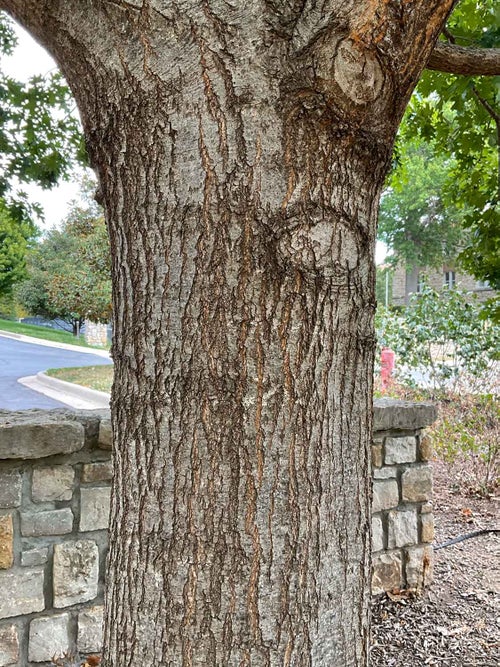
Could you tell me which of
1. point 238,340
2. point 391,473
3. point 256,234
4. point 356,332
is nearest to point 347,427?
point 356,332

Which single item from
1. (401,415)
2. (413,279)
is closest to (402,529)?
(401,415)

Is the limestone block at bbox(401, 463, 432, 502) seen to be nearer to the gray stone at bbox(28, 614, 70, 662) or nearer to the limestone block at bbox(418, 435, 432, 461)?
the limestone block at bbox(418, 435, 432, 461)

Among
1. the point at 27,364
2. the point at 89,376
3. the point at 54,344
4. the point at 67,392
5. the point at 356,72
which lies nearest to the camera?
the point at 356,72

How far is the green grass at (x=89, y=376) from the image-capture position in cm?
1133

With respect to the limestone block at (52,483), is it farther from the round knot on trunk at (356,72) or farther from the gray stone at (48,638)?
the round knot on trunk at (356,72)

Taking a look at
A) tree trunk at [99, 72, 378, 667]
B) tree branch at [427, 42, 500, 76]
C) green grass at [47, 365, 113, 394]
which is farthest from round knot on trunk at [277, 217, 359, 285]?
green grass at [47, 365, 113, 394]

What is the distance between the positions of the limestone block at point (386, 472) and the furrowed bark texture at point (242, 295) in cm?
212

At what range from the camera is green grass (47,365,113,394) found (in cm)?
1133

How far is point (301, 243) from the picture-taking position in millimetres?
1173

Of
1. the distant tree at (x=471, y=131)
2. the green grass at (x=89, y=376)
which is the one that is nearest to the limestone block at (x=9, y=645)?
the distant tree at (x=471, y=131)

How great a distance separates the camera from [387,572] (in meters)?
3.31

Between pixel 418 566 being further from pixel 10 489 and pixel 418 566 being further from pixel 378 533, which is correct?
pixel 10 489

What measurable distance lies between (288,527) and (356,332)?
1.41ft

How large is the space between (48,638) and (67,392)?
8.84 meters
